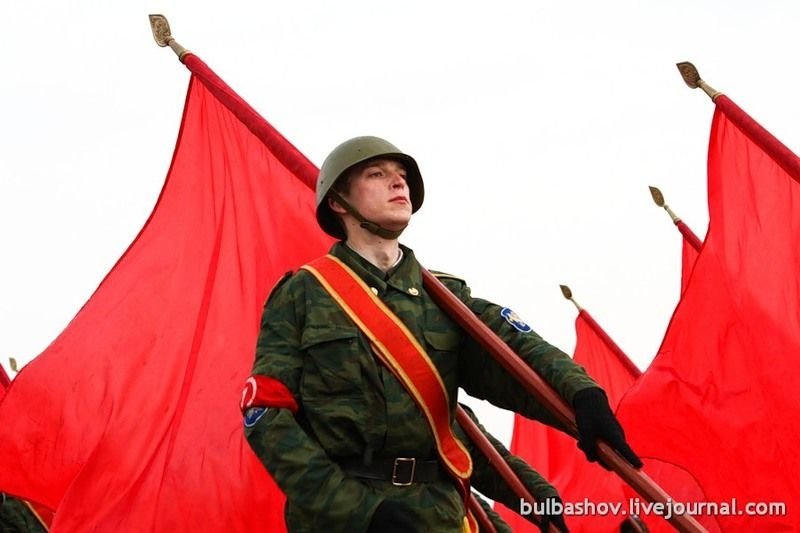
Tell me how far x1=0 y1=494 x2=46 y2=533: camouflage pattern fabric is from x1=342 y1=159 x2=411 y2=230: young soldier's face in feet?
24.3

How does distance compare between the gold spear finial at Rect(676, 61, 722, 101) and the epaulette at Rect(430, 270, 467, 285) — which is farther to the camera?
the gold spear finial at Rect(676, 61, 722, 101)

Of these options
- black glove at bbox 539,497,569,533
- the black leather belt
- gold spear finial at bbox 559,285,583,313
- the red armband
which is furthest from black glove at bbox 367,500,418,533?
gold spear finial at bbox 559,285,583,313

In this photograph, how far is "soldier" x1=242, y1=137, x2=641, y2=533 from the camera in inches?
182

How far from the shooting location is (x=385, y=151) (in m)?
5.37

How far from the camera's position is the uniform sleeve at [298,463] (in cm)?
452

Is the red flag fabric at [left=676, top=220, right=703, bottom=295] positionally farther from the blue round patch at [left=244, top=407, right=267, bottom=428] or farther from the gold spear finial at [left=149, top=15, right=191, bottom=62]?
the blue round patch at [left=244, top=407, right=267, bottom=428]

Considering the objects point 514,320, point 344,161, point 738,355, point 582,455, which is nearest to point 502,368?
point 514,320

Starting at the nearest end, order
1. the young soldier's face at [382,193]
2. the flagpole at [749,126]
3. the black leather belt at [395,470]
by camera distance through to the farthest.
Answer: the black leather belt at [395,470] < the young soldier's face at [382,193] < the flagpole at [749,126]

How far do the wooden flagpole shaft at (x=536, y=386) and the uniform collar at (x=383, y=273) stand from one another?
0.07m

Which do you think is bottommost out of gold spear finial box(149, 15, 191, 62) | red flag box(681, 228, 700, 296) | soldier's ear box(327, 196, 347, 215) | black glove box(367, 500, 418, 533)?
red flag box(681, 228, 700, 296)

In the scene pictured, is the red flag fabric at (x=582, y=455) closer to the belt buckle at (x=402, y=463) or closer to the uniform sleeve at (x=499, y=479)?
the uniform sleeve at (x=499, y=479)

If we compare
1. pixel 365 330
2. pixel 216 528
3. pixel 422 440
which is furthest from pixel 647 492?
pixel 216 528

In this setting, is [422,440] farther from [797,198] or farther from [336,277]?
[797,198]

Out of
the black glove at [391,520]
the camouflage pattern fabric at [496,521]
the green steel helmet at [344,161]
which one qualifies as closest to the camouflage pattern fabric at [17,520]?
the camouflage pattern fabric at [496,521]
